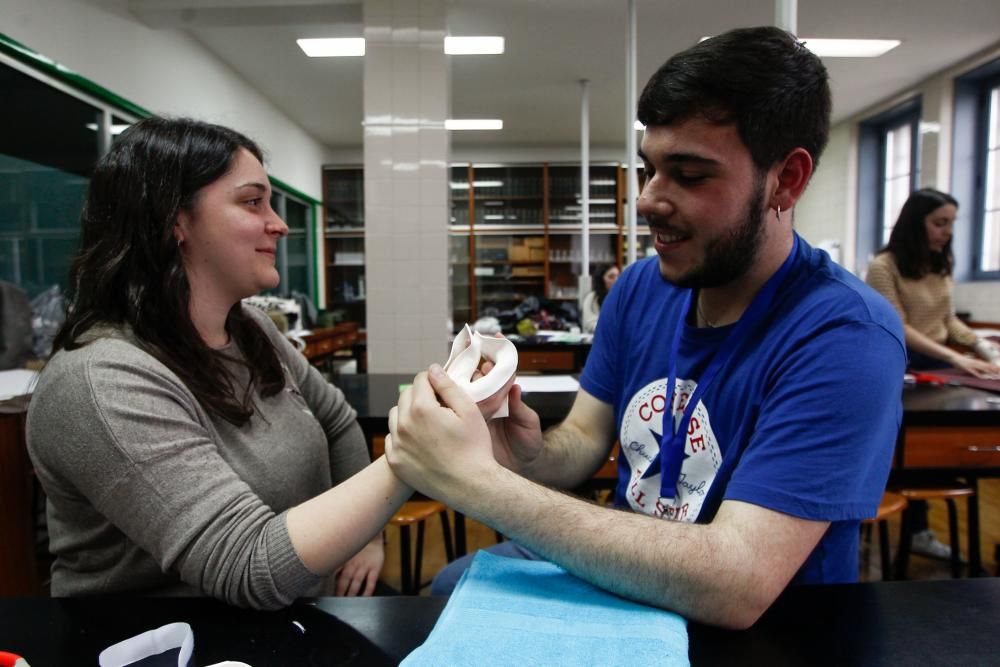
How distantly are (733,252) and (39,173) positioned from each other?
3.76 metres

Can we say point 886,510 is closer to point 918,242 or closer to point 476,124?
point 918,242

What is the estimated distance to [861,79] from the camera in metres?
5.89

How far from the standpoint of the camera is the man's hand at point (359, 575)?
4.28ft

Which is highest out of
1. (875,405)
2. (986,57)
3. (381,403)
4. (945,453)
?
(986,57)

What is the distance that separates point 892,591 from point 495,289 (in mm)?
7912

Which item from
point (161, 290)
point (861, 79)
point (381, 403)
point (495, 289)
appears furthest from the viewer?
point (495, 289)

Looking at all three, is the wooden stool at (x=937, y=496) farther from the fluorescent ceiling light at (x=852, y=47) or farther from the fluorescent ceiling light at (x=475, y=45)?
the fluorescent ceiling light at (x=475, y=45)

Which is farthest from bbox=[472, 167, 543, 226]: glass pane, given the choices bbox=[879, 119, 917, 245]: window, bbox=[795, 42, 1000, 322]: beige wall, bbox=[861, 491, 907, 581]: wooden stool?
bbox=[861, 491, 907, 581]: wooden stool

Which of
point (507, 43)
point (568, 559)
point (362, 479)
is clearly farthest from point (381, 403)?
point (507, 43)

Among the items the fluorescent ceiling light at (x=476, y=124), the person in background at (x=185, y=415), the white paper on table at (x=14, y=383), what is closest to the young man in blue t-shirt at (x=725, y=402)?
the person in background at (x=185, y=415)

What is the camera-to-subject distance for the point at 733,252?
0.96 metres

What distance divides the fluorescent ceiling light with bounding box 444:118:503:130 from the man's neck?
261 inches

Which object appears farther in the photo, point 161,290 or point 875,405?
point 161,290

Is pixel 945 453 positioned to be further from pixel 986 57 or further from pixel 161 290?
pixel 986 57
